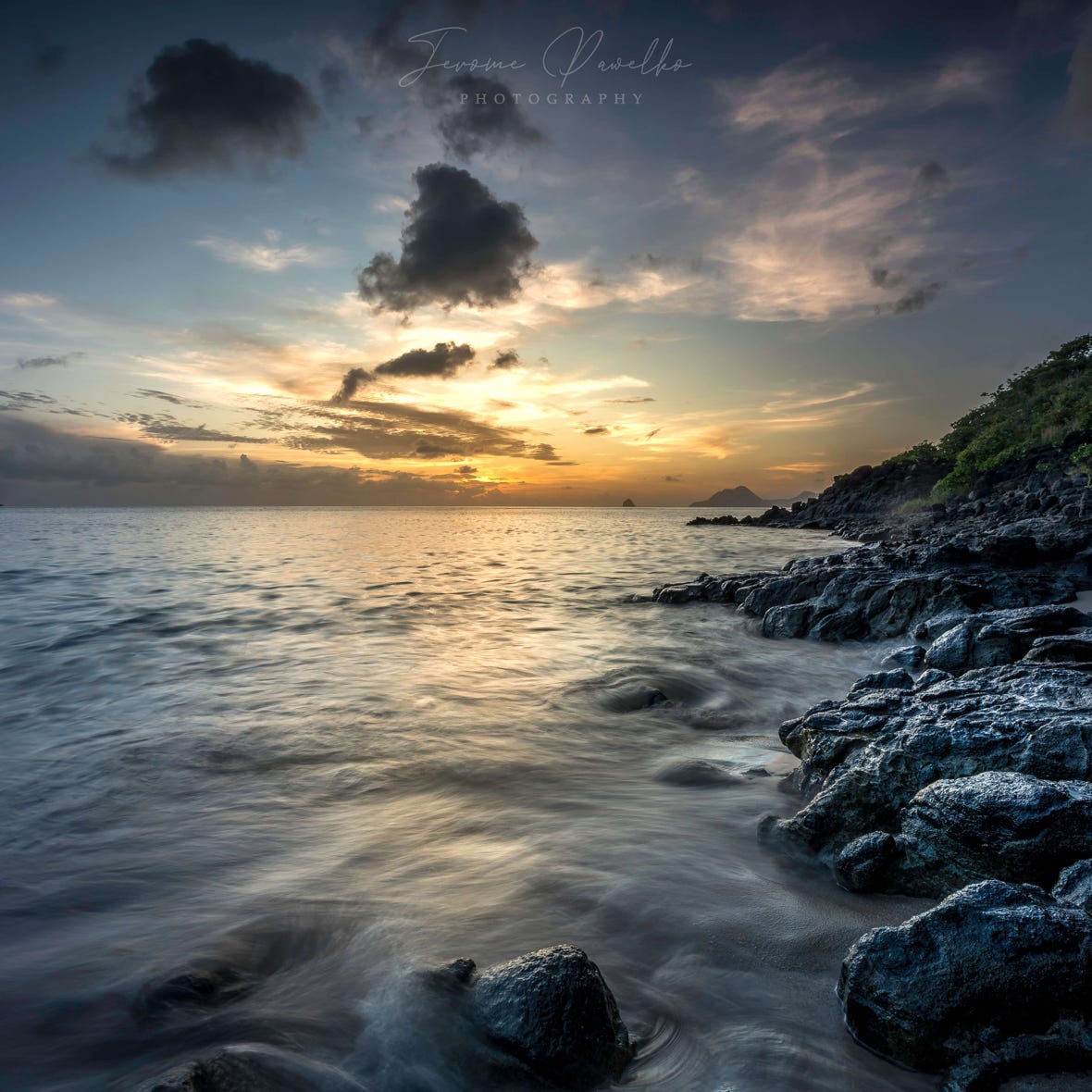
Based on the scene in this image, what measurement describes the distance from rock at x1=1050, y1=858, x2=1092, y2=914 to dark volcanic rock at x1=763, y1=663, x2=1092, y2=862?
1.06 meters

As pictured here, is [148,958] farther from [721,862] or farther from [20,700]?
[20,700]

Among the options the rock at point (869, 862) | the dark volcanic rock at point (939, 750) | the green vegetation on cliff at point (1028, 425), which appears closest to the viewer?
the rock at point (869, 862)

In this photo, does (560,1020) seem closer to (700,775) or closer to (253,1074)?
(253,1074)

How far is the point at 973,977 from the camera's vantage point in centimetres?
258

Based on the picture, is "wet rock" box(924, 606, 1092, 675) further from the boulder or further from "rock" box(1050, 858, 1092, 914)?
"rock" box(1050, 858, 1092, 914)

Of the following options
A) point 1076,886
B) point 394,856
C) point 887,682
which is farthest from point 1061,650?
point 394,856

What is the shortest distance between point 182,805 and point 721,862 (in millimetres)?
5100

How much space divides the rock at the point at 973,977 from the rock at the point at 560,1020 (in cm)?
117

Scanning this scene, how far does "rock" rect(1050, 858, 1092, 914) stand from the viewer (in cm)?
288

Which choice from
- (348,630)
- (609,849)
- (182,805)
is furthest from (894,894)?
(348,630)

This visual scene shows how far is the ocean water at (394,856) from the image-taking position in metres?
3.08

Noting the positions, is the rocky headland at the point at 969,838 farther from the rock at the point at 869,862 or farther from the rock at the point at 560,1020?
the rock at the point at 560,1020

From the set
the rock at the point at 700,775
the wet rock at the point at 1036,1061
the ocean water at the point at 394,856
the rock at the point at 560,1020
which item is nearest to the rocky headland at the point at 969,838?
the wet rock at the point at 1036,1061

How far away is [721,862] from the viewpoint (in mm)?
4691
